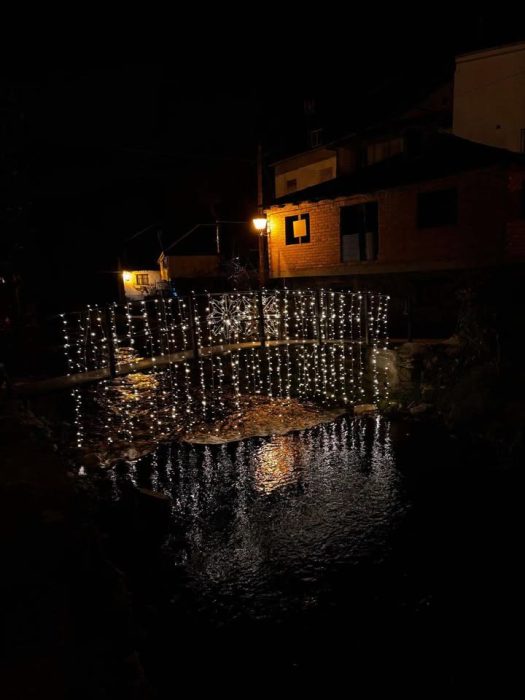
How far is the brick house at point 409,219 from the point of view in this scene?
1464 centimetres

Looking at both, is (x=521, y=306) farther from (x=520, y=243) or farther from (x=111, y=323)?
(x=111, y=323)

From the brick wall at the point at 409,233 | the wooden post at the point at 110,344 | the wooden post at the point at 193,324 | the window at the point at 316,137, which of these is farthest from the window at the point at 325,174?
the wooden post at the point at 110,344

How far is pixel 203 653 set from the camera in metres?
4.36

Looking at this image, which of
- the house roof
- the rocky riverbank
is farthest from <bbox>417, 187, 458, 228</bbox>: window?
the rocky riverbank

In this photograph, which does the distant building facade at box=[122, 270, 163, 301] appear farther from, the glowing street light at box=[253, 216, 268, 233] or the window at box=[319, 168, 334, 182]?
the glowing street light at box=[253, 216, 268, 233]

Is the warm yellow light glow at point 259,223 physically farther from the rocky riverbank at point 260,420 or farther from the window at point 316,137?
the window at point 316,137

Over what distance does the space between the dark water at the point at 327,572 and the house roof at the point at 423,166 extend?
33.7ft

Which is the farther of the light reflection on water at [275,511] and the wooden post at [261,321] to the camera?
the wooden post at [261,321]

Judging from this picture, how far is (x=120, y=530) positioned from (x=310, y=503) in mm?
2621

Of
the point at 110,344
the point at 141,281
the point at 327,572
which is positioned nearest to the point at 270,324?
the point at 110,344

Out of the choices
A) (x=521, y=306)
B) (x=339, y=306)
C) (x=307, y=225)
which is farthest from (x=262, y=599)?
(x=307, y=225)

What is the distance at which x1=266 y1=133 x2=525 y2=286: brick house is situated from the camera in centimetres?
1464

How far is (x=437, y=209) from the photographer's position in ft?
53.7

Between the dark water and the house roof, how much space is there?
33.7ft
